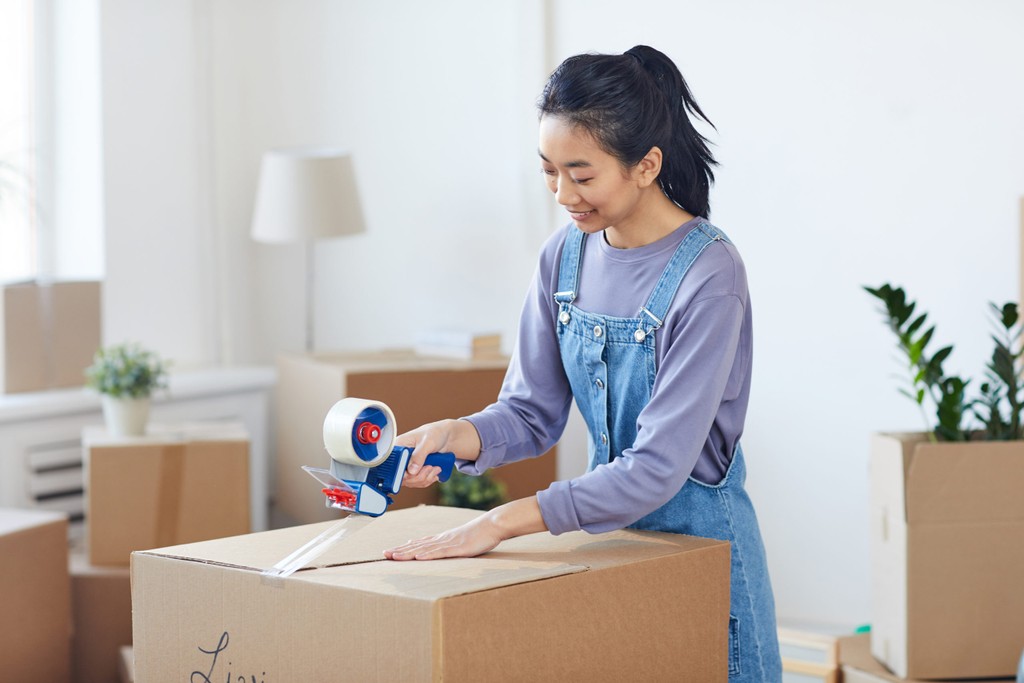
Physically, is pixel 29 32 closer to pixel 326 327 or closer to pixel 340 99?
pixel 340 99

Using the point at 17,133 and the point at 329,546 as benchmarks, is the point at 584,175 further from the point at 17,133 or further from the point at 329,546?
the point at 17,133

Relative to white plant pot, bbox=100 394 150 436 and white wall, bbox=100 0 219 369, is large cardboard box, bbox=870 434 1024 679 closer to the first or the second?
white plant pot, bbox=100 394 150 436

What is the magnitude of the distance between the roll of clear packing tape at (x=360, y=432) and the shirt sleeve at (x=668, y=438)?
0.16 meters

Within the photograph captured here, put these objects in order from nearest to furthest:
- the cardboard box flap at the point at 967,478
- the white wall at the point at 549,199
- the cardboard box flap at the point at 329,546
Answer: the cardboard box flap at the point at 329,546, the cardboard box flap at the point at 967,478, the white wall at the point at 549,199

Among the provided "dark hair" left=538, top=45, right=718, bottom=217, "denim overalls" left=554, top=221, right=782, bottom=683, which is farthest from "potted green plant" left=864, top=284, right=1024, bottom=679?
"dark hair" left=538, top=45, right=718, bottom=217

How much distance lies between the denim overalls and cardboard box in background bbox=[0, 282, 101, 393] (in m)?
2.08

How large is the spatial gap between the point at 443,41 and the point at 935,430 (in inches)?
79.9

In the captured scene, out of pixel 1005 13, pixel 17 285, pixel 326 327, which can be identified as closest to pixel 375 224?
pixel 326 327

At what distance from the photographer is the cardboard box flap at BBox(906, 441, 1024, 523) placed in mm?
1830

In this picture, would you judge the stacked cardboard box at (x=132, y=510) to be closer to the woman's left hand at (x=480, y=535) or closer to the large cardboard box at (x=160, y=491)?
the large cardboard box at (x=160, y=491)

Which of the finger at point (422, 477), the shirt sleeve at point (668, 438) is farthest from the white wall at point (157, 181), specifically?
the shirt sleeve at point (668, 438)

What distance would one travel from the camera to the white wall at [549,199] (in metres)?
2.64

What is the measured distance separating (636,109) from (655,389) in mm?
278

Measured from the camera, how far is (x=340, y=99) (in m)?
3.70
